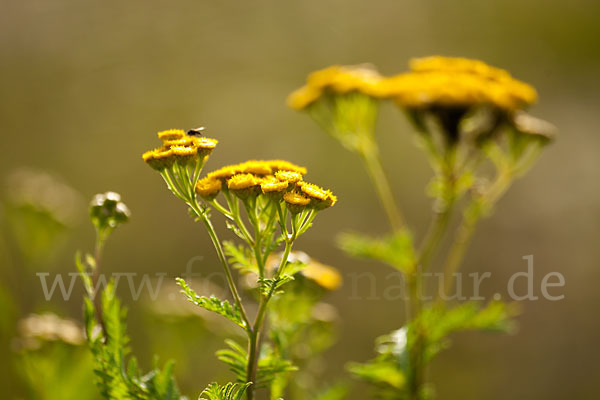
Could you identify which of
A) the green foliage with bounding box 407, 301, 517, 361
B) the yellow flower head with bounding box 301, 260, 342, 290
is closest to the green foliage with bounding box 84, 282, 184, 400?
the yellow flower head with bounding box 301, 260, 342, 290

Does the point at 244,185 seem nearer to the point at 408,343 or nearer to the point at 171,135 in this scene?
the point at 171,135

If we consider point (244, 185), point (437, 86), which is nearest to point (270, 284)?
point (244, 185)

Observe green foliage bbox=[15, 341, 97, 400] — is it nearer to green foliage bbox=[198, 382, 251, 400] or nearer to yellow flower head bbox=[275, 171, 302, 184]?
green foliage bbox=[198, 382, 251, 400]

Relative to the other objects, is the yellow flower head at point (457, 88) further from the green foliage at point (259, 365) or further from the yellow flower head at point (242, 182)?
the green foliage at point (259, 365)

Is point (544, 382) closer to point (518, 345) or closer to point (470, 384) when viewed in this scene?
point (518, 345)

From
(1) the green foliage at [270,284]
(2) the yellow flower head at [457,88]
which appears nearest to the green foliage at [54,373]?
(1) the green foliage at [270,284]

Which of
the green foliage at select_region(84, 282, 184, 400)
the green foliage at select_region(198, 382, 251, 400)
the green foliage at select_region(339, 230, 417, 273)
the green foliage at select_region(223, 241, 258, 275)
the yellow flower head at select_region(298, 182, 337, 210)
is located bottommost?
the green foliage at select_region(198, 382, 251, 400)
